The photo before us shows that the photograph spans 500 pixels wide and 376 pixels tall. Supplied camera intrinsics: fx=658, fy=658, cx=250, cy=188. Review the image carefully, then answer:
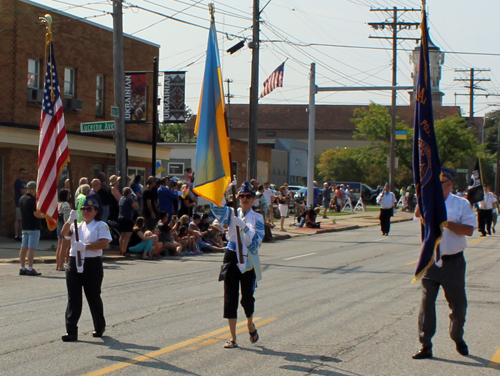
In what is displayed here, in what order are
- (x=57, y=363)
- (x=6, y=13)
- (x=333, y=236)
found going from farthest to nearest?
(x=333, y=236) < (x=6, y=13) < (x=57, y=363)

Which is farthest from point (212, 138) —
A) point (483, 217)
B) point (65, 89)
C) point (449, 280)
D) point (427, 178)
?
point (483, 217)

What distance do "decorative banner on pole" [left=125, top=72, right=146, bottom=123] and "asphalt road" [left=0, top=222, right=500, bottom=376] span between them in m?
7.90

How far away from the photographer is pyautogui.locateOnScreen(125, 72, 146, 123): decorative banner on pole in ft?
70.0

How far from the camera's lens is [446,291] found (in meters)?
6.78

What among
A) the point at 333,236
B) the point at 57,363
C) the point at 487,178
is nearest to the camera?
the point at 57,363

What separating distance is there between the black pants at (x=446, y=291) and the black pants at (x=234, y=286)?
5.95 ft

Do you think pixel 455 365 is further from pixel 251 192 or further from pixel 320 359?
pixel 251 192

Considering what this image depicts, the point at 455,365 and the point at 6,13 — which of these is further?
the point at 6,13

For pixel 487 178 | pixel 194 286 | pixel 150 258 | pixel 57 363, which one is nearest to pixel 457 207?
pixel 57 363

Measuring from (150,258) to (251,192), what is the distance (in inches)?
378

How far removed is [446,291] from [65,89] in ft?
64.4

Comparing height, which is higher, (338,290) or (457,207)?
(457,207)

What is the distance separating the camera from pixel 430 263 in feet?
21.4

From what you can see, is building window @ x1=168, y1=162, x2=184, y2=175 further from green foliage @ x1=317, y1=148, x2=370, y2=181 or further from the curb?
green foliage @ x1=317, y1=148, x2=370, y2=181
